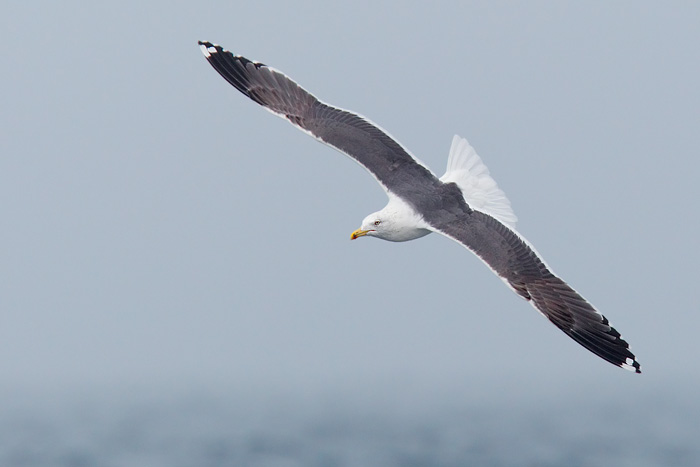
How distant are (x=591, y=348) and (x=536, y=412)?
529ft

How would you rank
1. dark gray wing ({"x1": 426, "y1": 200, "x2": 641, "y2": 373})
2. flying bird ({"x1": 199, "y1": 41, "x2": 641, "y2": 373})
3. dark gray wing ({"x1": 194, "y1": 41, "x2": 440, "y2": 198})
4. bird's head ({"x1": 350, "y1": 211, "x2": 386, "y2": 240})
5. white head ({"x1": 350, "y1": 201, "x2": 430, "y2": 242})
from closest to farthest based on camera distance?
dark gray wing ({"x1": 426, "y1": 200, "x2": 641, "y2": 373})
flying bird ({"x1": 199, "y1": 41, "x2": 641, "y2": 373})
white head ({"x1": 350, "y1": 201, "x2": 430, "y2": 242})
bird's head ({"x1": 350, "y1": 211, "x2": 386, "y2": 240})
dark gray wing ({"x1": 194, "y1": 41, "x2": 440, "y2": 198})

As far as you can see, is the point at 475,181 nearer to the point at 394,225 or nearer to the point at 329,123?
the point at 394,225

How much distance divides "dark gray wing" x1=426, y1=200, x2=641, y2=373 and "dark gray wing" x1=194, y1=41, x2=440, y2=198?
4.00 ft

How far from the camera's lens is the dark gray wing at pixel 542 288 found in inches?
543

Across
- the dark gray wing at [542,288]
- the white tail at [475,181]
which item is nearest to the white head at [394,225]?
the dark gray wing at [542,288]

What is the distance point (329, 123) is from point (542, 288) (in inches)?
175

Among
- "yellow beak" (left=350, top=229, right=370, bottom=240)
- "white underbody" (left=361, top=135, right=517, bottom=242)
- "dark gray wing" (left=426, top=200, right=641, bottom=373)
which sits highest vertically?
"white underbody" (left=361, top=135, right=517, bottom=242)

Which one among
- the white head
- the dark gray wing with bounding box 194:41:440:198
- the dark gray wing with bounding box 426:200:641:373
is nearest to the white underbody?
the white head

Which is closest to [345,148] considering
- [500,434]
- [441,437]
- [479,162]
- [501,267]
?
[479,162]

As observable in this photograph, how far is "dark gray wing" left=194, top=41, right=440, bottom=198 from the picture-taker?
1563cm

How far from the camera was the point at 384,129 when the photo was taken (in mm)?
15992

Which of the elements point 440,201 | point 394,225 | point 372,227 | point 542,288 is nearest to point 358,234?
point 372,227

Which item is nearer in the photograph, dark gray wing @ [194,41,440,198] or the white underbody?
the white underbody

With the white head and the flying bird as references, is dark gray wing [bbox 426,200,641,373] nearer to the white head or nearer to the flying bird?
the flying bird
